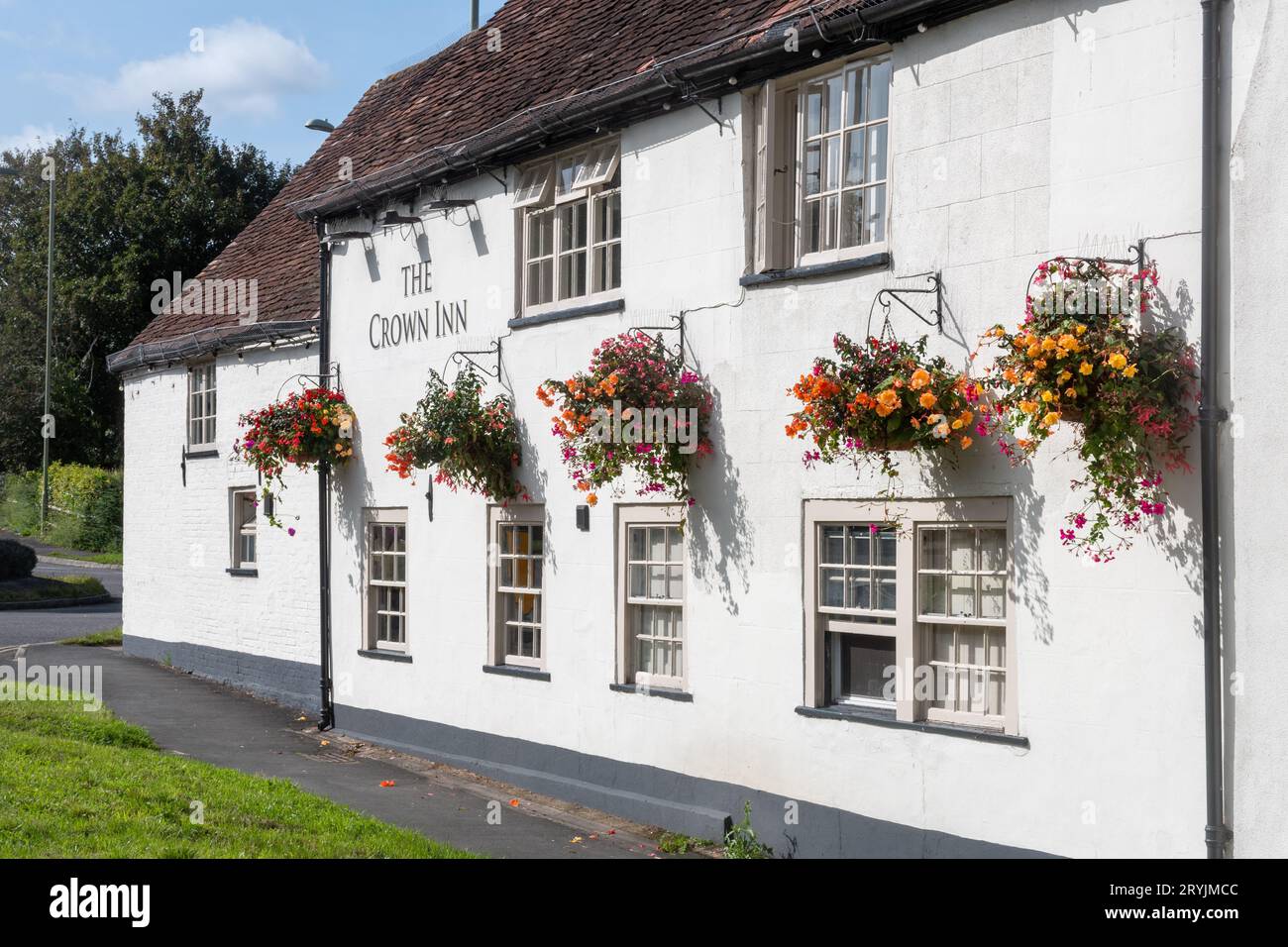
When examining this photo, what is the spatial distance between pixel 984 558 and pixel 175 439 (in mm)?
15422

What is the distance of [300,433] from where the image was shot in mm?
15602

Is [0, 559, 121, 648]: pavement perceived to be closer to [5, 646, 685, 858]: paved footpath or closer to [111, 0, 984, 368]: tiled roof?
[5, 646, 685, 858]: paved footpath

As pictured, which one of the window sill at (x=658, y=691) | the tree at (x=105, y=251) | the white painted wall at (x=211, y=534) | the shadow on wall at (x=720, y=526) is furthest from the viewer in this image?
the tree at (x=105, y=251)

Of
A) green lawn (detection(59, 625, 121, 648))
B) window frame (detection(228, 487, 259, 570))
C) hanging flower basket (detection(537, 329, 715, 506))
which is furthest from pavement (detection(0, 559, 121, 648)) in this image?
hanging flower basket (detection(537, 329, 715, 506))

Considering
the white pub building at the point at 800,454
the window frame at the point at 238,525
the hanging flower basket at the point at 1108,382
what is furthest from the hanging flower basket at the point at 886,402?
the window frame at the point at 238,525

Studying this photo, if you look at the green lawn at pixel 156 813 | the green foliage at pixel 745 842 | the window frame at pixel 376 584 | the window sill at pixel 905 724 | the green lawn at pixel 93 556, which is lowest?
the green foliage at pixel 745 842

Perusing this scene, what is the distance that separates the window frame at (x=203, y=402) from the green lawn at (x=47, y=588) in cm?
1210

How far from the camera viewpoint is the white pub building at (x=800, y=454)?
305 inches

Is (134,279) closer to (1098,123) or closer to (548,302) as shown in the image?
(548,302)
